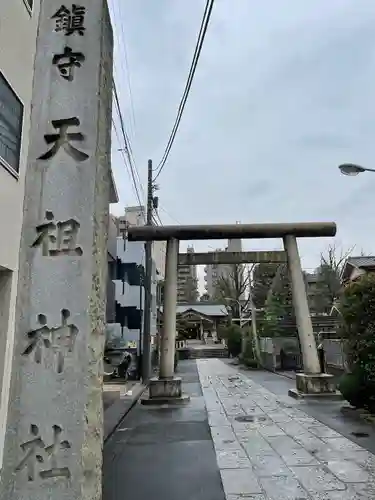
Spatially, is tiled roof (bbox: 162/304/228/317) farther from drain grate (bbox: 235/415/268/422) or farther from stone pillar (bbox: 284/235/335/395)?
drain grate (bbox: 235/415/268/422)

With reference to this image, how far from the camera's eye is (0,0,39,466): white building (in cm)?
652

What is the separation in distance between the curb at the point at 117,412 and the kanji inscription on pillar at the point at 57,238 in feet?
19.7

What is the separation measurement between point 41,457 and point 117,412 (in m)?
8.54

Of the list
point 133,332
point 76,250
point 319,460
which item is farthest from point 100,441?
point 133,332

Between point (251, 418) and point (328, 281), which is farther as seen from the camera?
point (328, 281)

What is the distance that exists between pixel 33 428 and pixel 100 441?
1.81 feet

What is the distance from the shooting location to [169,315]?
1300cm

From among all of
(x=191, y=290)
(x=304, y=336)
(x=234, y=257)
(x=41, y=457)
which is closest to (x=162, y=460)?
(x=41, y=457)

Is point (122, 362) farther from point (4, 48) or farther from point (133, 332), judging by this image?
point (4, 48)

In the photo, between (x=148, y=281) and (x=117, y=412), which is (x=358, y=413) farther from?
(x=148, y=281)

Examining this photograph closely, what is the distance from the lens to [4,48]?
6.54 metres

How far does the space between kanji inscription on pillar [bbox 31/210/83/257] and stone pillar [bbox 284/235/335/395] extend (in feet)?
35.6

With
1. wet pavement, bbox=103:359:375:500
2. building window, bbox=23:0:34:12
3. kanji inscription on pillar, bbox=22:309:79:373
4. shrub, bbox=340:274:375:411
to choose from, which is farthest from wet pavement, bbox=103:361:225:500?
building window, bbox=23:0:34:12

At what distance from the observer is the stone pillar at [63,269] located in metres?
2.70
